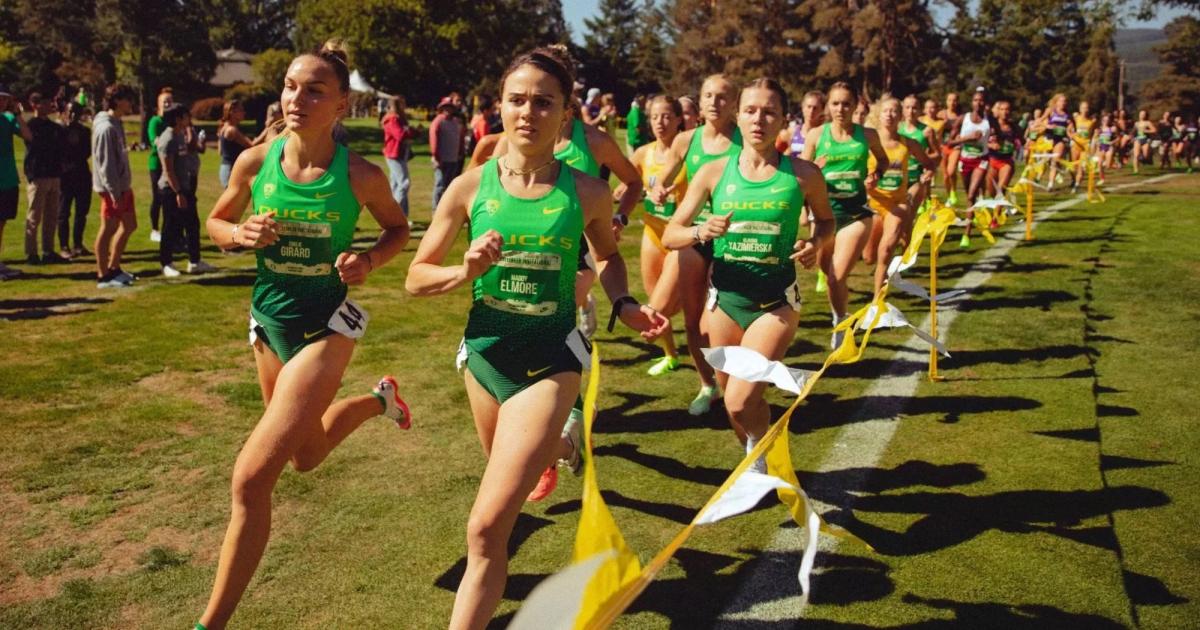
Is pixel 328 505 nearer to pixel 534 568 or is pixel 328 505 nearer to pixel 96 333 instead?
pixel 534 568

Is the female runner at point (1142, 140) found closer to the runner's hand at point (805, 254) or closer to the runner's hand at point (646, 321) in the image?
the runner's hand at point (805, 254)

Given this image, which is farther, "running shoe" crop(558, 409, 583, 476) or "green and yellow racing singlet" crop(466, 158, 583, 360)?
"running shoe" crop(558, 409, 583, 476)

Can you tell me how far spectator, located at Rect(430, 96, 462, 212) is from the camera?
53.6ft

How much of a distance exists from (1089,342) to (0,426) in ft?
30.0

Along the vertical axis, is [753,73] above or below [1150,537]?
above

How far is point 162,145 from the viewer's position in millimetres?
11133

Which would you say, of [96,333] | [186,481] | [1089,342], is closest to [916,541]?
[186,481]

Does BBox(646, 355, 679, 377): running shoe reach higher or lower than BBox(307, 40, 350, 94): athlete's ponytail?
lower

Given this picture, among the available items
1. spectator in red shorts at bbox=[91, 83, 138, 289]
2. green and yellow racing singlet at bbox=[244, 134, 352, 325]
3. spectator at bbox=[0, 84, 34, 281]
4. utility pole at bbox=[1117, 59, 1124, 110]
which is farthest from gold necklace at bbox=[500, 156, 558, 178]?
utility pole at bbox=[1117, 59, 1124, 110]

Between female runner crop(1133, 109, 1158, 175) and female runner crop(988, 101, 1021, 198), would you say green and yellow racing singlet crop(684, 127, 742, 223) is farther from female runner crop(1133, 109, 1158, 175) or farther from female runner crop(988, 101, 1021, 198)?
female runner crop(1133, 109, 1158, 175)

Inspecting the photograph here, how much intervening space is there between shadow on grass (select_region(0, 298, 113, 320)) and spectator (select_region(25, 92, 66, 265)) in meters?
2.62

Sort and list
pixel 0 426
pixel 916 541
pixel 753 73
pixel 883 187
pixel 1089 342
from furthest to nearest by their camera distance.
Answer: pixel 753 73 → pixel 883 187 → pixel 1089 342 → pixel 0 426 → pixel 916 541

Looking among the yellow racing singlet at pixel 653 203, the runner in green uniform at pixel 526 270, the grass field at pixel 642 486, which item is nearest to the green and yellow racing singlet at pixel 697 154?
the yellow racing singlet at pixel 653 203

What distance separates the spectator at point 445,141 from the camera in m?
16.3
